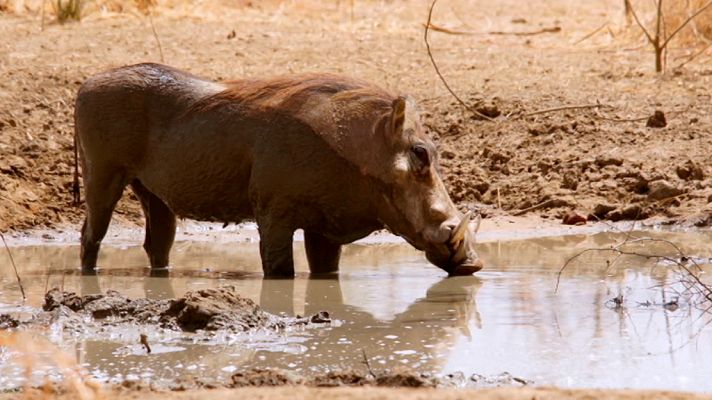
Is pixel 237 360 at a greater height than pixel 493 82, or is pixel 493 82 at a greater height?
pixel 493 82

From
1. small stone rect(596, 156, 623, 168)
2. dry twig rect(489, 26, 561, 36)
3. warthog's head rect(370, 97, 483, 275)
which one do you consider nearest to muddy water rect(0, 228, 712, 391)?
warthog's head rect(370, 97, 483, 275)

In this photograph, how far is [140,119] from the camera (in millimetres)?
8273

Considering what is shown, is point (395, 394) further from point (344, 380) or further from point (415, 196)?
point (415, 196)

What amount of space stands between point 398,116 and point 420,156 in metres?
0.22

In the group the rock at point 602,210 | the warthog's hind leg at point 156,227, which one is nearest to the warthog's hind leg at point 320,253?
the warthog's hind leg at point 156,227

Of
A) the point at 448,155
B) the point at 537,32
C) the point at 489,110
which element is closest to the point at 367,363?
the point at 448,155

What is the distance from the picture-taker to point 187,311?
6117 mm

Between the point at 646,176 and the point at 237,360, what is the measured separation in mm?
5137

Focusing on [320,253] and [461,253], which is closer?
[461,253]

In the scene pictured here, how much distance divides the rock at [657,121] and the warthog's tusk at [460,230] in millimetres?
3554

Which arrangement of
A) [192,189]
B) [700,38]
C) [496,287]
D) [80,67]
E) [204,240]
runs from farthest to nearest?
[700,38]
[80,67]
[204,240]
[192,189]
[496,287]

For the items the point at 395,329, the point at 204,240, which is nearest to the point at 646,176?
the point at 204,240

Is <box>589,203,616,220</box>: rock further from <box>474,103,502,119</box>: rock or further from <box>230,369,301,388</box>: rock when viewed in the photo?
<box>230,369,301,388</box>: rock

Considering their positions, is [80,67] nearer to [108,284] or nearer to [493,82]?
[493,82]
